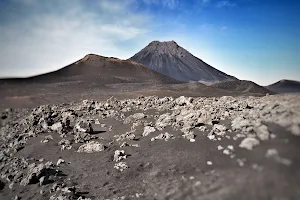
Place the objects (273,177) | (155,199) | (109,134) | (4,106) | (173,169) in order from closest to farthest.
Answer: (273,177) < (155,199) < (4,106) < (173,169) < (109,134)

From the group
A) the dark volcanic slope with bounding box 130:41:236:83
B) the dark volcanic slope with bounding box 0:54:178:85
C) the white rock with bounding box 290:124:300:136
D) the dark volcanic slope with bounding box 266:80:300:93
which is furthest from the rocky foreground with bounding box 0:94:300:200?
the dark volcanic slope with bounding box 266:80:300:93

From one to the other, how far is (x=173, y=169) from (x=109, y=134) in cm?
491

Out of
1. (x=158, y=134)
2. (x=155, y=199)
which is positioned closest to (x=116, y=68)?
(x=158, y=134)

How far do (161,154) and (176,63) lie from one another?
8095cm

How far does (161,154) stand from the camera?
7.42 meters

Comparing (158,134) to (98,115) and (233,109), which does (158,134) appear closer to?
(233,109)

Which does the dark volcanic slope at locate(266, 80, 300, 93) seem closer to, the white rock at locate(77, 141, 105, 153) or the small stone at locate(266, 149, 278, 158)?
the white rock at locate(77, 141, 105, 153)

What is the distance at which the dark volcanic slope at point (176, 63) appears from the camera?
77.9 m

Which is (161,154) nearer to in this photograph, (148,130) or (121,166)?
(121,166)

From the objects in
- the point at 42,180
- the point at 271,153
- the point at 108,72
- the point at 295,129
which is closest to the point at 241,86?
the point at 108,72

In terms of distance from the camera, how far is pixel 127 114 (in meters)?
13.0

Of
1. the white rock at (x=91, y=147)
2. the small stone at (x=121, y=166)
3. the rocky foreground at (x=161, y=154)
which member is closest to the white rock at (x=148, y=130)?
the rocky foreground at (x=161, y=154)

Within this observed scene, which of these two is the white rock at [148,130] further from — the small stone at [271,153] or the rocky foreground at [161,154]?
the small stone at [271,153]

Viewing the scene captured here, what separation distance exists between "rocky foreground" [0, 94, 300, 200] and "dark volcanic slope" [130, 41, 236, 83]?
61842mm
